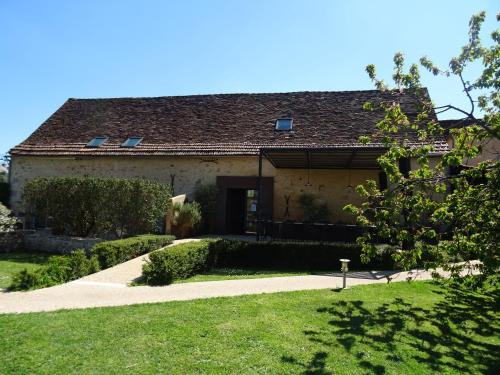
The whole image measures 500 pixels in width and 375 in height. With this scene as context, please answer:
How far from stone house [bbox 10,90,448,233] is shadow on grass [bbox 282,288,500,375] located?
21.4ft

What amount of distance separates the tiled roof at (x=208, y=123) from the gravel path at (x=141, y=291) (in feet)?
23.3

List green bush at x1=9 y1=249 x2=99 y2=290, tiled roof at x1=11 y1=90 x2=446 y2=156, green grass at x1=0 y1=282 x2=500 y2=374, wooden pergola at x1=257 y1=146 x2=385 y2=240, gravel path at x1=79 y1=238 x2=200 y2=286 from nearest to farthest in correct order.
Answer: green grass at x1=0 y1=282 x2=500 y2=374, green bush at x1=9 y1=249 x2=99 y2=290, gravel path at x1=79 y1=238 x2=200 y2=286, wooden pergola at x1=257 y1=146 x2=385 y2=240, tiled roof at x1=11 y1=90 x2=446 y2=156

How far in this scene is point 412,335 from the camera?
17.3 feet

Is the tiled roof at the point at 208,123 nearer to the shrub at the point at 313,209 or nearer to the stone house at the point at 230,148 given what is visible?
the stone house at the point at 230,148

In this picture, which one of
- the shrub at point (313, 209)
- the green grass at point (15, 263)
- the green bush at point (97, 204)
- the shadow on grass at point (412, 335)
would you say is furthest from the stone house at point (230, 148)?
the shadow on grass at point (412, 335)

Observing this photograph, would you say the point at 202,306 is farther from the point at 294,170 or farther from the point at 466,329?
the point at 294,170

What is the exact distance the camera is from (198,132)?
1698 centimetres

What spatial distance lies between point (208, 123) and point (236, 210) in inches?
173

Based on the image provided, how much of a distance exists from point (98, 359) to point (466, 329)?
202 inches

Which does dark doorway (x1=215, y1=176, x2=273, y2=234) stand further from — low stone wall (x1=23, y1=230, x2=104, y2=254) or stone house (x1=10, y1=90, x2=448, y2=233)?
low stone wall (x1=23, y1=230, x2=104, y2=254)

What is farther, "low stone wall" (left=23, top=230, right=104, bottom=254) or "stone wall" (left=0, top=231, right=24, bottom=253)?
"stone wall" (left=0, top=231, right=24, bottom=253)

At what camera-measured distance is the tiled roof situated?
51.1 ft

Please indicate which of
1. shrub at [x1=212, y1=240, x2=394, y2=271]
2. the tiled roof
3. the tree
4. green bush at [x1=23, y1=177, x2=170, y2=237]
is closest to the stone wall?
green bush at [x1=23, y1=177, x2=170, y2=237]

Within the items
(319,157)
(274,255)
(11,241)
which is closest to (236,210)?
(319,157)
